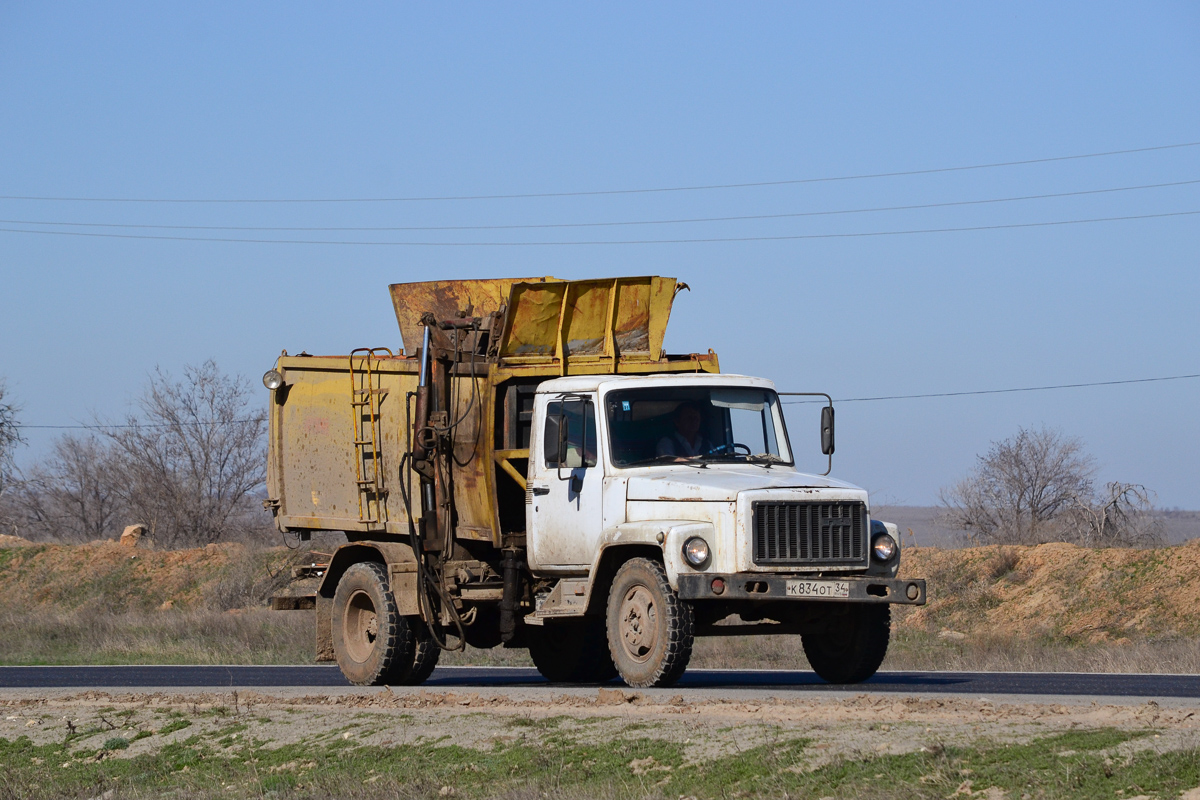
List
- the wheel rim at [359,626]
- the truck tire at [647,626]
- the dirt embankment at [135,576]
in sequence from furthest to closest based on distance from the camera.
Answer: the dirt embankment at [135,576] < the wheel rim at [359,626] < the truck tire at [647,626]

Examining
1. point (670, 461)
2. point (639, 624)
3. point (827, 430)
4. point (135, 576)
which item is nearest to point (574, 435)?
point (670, 461)

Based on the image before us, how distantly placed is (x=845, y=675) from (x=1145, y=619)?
16.5 m

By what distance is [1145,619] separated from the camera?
27.8 m

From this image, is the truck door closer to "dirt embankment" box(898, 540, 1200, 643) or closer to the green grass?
the green grass

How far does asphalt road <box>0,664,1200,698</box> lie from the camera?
12828 mm

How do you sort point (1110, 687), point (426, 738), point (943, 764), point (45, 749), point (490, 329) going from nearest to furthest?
point (943, 764), point (426, 738), point (45, 749), point (1110, 687), point (490, 329)

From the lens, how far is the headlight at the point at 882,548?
12.6 metres

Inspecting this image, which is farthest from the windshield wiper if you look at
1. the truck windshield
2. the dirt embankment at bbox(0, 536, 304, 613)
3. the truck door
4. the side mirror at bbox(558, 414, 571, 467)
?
the dirt embankment at bbox(0, 536, 304, 613)

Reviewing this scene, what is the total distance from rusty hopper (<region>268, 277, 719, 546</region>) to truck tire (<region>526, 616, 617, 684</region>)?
1570 millimetres

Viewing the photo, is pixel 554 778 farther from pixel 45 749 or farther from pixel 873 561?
pixel 45 749

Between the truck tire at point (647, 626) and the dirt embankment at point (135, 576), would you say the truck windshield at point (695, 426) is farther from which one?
the dirt embankment at point (135, 576)

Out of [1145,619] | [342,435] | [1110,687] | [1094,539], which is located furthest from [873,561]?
[1094,539]

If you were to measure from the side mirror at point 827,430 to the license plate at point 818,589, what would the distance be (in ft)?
6.72

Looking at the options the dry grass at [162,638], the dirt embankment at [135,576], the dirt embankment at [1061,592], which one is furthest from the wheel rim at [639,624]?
the dirt embankment at [135,576]
